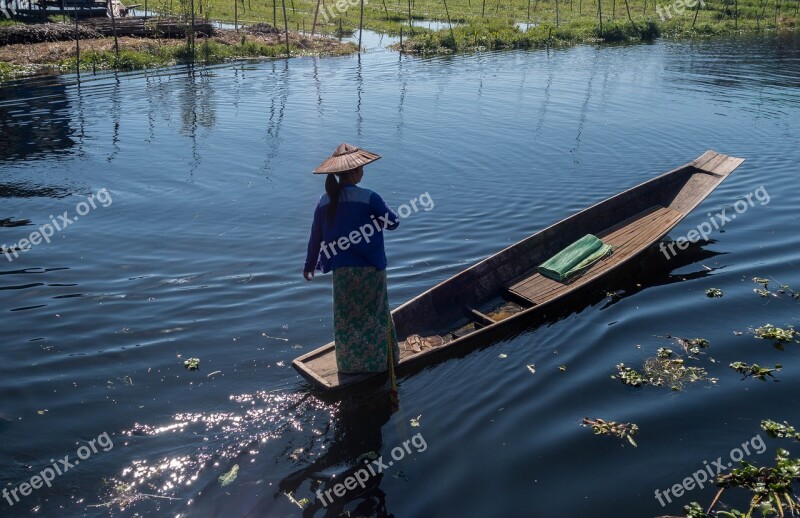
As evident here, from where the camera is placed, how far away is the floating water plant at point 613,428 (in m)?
5.71

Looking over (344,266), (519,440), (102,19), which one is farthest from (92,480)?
(102,19)

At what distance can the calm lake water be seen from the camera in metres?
5.29

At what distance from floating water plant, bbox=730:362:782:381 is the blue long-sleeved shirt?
3.88 metres

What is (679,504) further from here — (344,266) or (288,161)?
(288,161)

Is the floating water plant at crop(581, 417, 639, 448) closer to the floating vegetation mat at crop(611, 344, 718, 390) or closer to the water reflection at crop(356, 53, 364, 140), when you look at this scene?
the floating vegetation mat at crop(611, 344, 718, 390)

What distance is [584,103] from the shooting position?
63.9ft

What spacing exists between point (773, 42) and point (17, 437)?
37.8 m

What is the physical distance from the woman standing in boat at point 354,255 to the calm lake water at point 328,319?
1.85ft

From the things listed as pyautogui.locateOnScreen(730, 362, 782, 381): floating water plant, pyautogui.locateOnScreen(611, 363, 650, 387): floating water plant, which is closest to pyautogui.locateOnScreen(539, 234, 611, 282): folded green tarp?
pyautogui.locateOnScreen(611, 363, 650, 387): floating water plant

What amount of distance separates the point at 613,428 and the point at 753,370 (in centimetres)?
190

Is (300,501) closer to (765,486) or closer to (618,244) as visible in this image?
(765,486)
